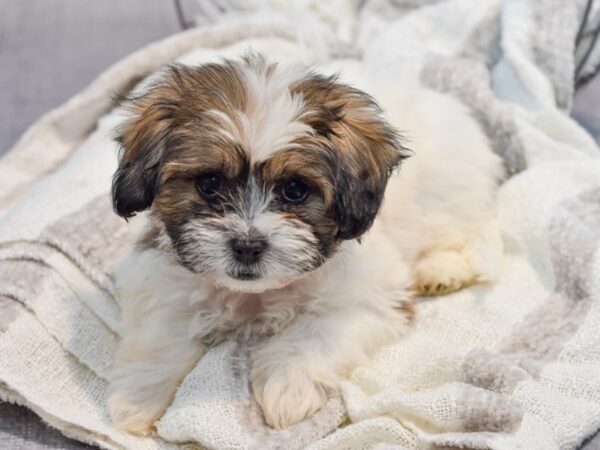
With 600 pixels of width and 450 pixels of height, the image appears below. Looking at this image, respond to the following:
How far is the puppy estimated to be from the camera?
2273 millimetres

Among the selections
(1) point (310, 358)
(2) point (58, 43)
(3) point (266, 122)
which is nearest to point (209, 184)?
(3) point (266, 122)

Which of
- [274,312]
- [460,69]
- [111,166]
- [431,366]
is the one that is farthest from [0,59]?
[431,366]

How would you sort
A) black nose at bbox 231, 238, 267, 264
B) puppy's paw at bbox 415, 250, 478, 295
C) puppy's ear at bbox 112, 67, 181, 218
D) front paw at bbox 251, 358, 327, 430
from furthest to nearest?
puppy's paw at bbox 415, 250, 478, 295 < front paw at bbox 251, 358, 327, 430 < puppy's ear at bbox 112, 67, 181, 218 < black nose at bbox 231, 238, 267, 264

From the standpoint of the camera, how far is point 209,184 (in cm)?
232

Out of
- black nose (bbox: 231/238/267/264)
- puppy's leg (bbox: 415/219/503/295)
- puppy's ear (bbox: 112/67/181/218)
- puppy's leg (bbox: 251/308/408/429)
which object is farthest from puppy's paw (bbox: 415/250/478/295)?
puppy's ear (bbox: 112/67/181/218)

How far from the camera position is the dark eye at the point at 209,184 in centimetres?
230

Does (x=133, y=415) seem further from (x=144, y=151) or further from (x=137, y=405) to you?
(x=144, y=151)

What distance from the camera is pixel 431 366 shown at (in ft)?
8.54

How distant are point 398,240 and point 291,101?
0.92 metres

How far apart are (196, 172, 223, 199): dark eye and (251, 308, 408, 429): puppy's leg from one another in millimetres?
582

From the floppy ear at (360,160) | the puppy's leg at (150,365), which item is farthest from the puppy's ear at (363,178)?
the puppy's leg at (150,365)

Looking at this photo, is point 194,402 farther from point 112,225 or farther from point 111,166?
point 111,166

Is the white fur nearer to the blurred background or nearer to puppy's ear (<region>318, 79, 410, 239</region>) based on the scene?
puppy's ear (<region>318, 79, 410, 239</region>)

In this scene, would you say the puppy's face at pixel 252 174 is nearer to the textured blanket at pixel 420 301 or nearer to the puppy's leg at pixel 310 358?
the puppy's leg at pixel 310 358
